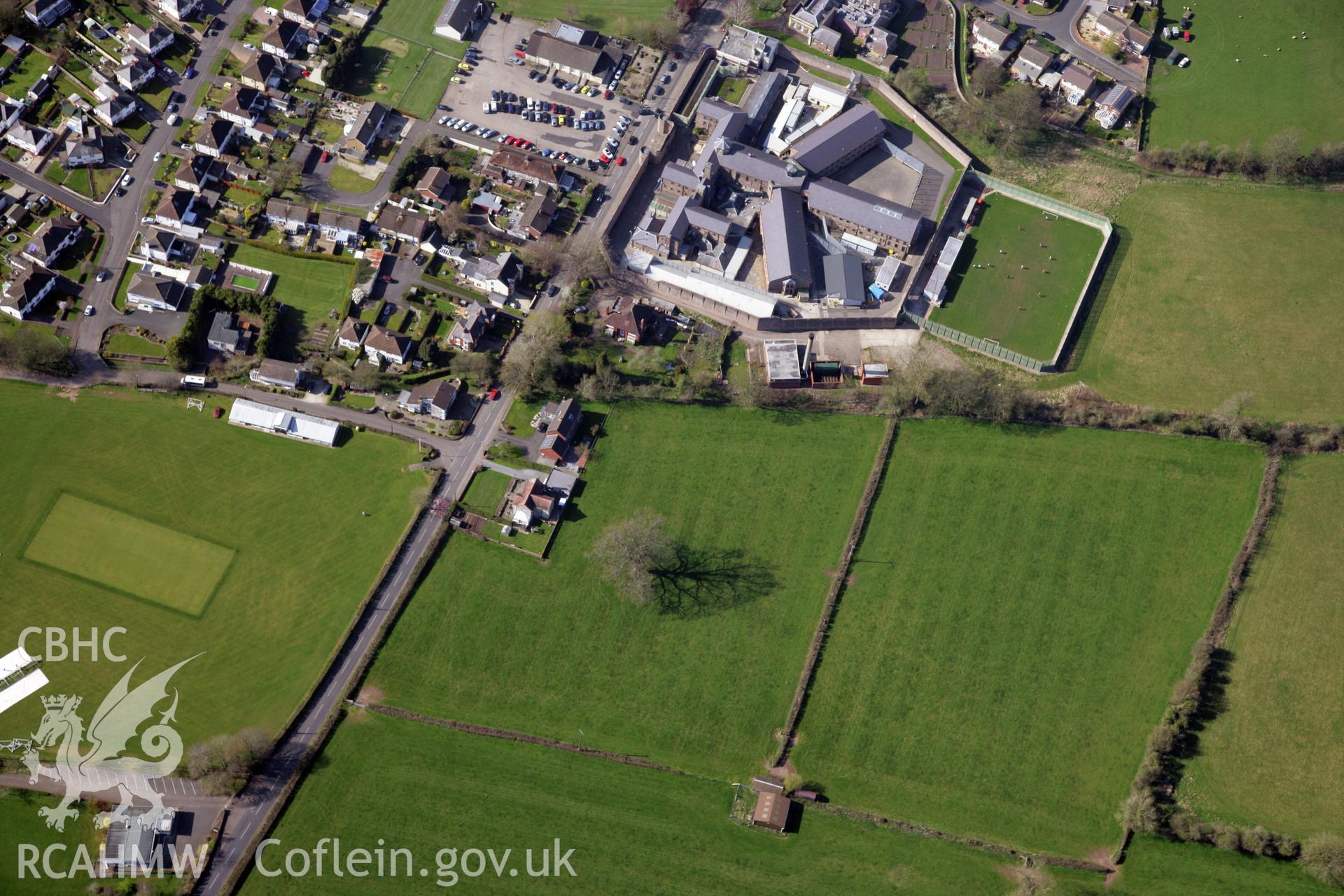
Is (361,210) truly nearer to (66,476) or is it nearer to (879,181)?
(66,476)

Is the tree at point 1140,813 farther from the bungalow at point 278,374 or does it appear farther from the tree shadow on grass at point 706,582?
the bungalow at point 278,374

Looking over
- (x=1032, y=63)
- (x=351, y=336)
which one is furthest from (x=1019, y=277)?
(x=351, y=336)

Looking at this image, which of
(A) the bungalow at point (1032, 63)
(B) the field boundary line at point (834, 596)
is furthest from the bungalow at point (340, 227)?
(A) the bungalow at point (1032, 63)

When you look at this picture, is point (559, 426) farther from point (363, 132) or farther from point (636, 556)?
point (363, 132)

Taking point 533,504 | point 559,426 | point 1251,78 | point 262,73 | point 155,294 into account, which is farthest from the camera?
point 1251,78

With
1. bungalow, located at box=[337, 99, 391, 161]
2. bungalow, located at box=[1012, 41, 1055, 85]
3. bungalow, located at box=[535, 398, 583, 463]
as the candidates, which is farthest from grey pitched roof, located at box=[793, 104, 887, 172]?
bungalow, located at box=[337, 99, 391, 161]
